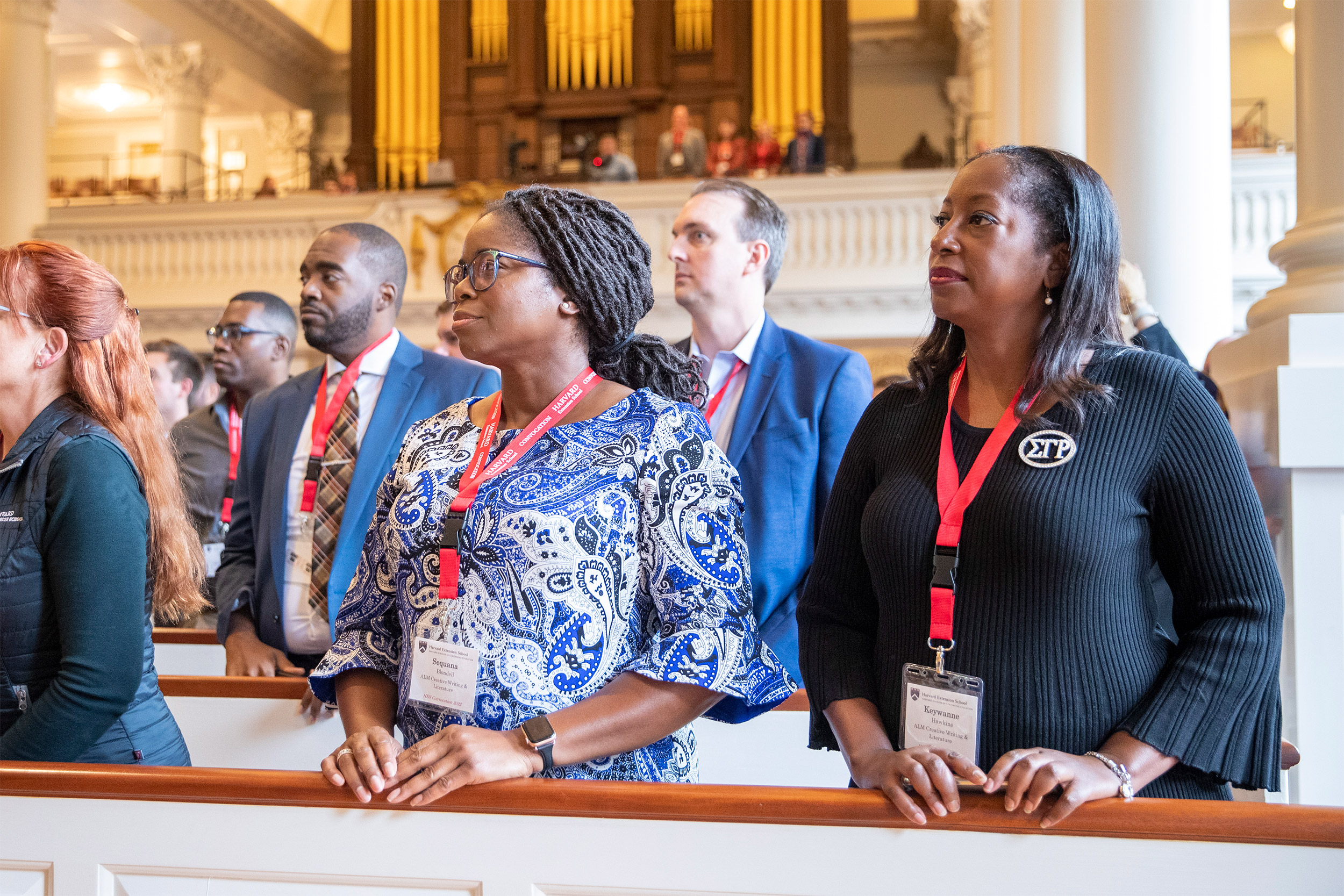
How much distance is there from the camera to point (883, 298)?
32.2 feet

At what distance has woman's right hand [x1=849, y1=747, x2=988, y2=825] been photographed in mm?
1267

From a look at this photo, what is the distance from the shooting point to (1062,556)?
54.1 inches

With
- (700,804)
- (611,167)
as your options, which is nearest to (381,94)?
(611,167)

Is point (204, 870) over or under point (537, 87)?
under

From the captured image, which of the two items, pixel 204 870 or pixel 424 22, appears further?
pixel 424 22

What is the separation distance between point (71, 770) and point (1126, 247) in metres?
3.28

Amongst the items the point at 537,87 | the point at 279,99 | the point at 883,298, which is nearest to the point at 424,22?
the point at 537,87

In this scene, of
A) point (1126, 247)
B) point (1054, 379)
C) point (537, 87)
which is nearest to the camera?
point (1054, 379)

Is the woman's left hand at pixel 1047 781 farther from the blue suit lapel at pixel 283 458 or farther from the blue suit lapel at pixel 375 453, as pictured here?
the blue suit lapel at pixel 283 458

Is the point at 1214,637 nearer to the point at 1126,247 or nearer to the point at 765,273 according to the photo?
the point at 765,273

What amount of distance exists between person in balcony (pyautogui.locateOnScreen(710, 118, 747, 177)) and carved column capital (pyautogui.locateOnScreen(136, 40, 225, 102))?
6.89m

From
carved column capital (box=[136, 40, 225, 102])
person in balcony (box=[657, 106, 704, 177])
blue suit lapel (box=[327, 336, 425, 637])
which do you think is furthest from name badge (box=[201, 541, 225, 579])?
carved column capital (box=[136, 40, 225, 102])

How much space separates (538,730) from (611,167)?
9.45 metres

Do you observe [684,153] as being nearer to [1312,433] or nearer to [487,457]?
[1312,433]
